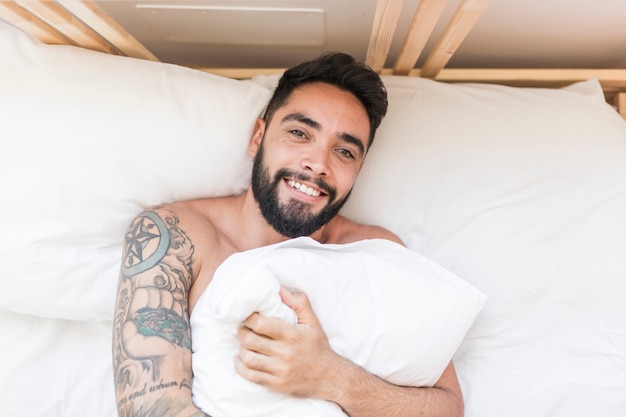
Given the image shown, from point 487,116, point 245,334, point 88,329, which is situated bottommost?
point 88,329

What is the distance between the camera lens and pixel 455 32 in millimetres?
1068

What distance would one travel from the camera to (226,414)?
810mm

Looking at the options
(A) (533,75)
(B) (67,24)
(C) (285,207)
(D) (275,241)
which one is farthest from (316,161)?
(A) (533,75)

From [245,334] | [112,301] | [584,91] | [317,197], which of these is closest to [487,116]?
[584,91]

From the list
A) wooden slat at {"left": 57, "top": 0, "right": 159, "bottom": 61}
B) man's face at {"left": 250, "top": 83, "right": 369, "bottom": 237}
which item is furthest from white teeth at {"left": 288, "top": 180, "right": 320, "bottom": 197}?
wooden slat at {"left": 57, "top": 0, "right": 159, "bottom": 61}

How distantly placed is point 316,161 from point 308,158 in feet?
0.06

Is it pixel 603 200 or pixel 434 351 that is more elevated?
pixel 603 200

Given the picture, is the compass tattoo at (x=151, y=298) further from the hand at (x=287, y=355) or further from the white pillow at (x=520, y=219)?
the white pillow at (x=520, y=219)

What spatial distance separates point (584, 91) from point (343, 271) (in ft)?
2.84

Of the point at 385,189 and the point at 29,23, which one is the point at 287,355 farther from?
the point at 29,23

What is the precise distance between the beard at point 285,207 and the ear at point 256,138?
0.10ft

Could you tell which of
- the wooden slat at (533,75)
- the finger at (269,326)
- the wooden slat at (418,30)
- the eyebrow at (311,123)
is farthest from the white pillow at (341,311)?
the wooden slat at (533,75)

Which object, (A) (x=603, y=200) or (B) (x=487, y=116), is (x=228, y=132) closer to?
(B) (x=487, y=116)

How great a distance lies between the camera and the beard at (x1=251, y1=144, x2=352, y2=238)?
109cm
